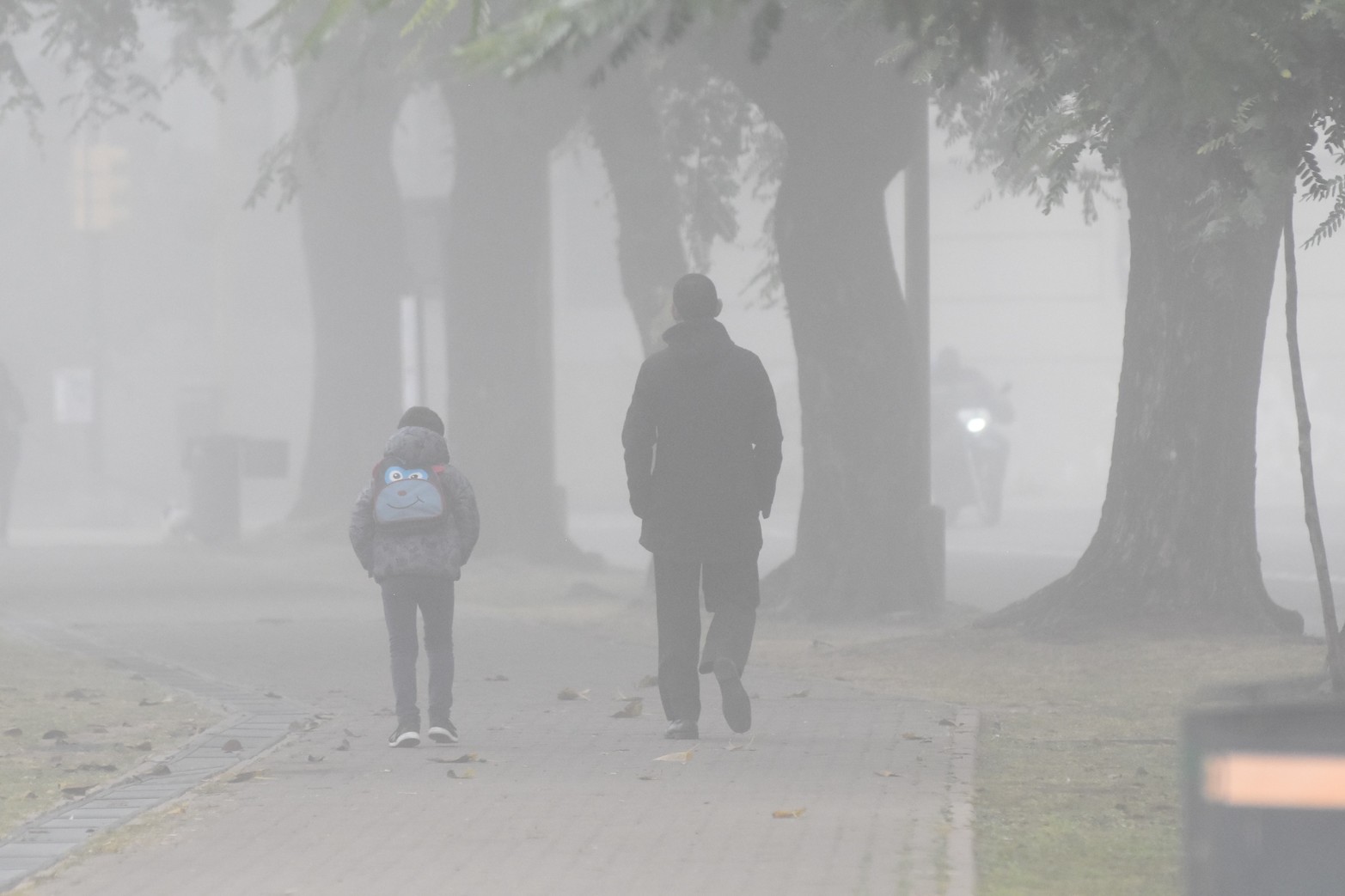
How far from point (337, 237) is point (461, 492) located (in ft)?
63.9

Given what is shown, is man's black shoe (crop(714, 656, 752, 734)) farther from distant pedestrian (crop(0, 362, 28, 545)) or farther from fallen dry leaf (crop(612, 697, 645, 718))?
distant pedestrian (crop(0, 362, 28, 545))

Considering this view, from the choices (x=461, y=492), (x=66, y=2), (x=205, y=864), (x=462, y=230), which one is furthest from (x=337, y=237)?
(x=205, y=864)

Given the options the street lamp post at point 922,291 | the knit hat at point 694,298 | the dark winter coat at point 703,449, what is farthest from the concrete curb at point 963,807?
the street lamp post at point 922,291

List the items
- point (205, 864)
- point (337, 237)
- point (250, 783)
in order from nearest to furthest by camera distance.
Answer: point (205, 864) → point (250, 783) → point (337, 237)

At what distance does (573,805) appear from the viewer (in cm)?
726

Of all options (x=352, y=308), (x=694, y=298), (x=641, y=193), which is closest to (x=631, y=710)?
(x=694, y=298)

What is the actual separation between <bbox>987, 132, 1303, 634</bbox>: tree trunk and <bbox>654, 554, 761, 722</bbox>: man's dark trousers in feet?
12.1

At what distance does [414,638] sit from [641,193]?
29.3 feet

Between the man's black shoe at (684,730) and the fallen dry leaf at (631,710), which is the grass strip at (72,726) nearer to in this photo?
the fallen dry leaf at (631,710)

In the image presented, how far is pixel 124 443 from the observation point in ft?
154

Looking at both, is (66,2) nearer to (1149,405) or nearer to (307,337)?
(1149,405)

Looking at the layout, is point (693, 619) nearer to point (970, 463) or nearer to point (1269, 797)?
point (1269, 797)

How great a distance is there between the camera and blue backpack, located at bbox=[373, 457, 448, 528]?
881 cm

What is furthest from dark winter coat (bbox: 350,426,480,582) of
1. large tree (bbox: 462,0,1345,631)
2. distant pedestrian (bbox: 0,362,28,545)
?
distant pedestrian (bbox: 0,362,28,545)
